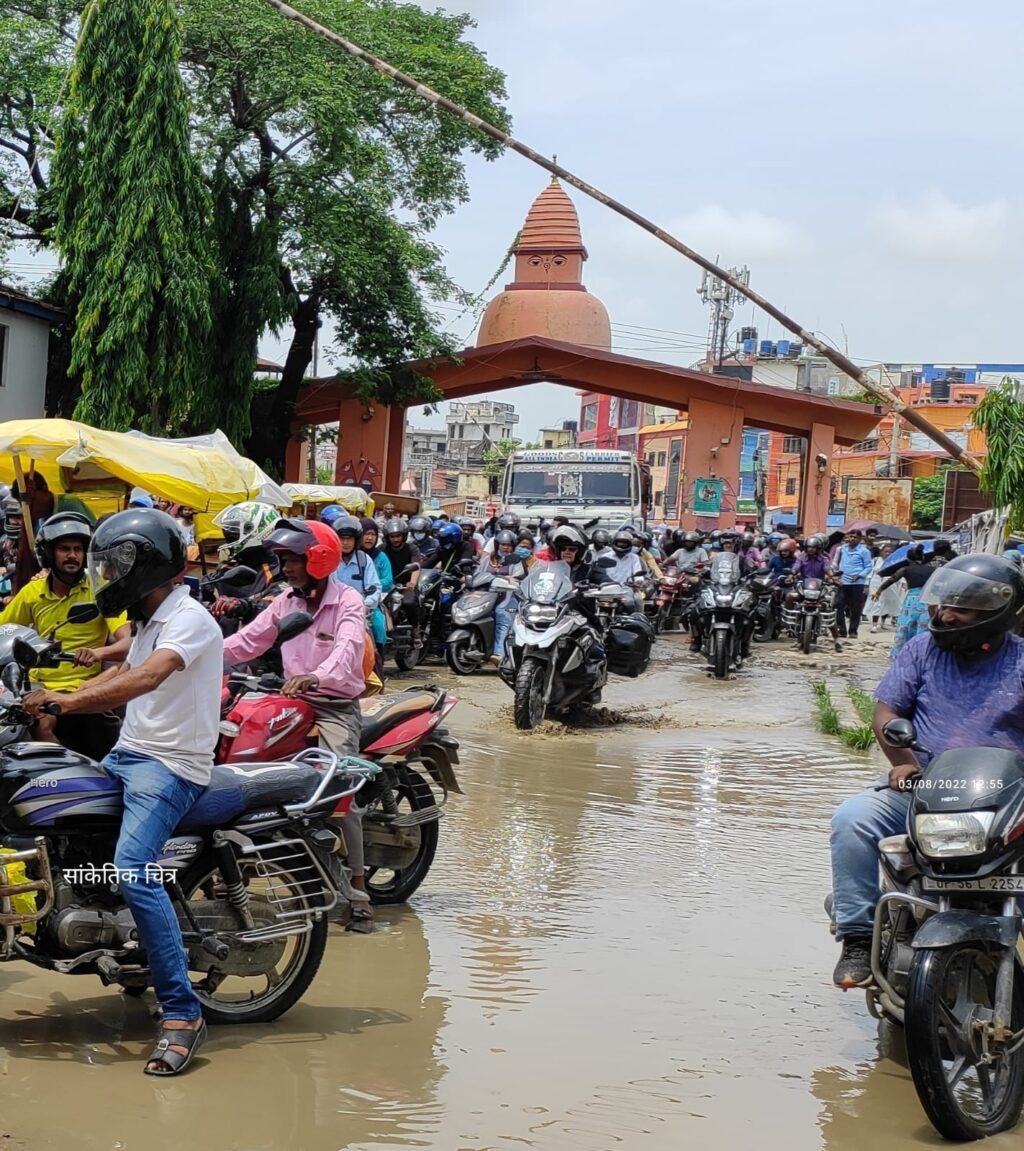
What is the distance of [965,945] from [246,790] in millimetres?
2175

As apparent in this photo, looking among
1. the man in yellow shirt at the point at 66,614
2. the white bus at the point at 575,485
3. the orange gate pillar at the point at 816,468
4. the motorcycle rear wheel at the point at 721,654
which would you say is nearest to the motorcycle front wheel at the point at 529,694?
the motorcycle rear wheel at the point at 721,654

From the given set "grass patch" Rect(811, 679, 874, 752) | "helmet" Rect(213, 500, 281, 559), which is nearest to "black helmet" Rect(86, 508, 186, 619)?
"helmet" Rect(213, 500, 281, 559)

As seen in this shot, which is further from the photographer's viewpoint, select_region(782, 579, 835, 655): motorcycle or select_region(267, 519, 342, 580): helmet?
select_region(782, 579, 835, 655): motorcycle

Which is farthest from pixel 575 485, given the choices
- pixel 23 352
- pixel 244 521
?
pixel 244 521

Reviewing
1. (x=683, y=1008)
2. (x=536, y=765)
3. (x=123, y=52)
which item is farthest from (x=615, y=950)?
(x=123, y=52)

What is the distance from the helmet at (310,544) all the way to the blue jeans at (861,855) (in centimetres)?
227

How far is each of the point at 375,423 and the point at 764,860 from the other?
1053 inches

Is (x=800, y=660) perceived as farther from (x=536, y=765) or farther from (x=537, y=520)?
(x=536, y=765)

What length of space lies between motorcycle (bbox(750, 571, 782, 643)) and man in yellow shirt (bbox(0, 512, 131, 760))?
14994 millimetres

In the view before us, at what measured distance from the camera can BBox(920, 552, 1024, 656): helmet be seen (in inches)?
181

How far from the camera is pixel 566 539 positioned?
11.8 metres

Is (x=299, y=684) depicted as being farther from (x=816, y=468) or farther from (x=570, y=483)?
(x=816, y=468)

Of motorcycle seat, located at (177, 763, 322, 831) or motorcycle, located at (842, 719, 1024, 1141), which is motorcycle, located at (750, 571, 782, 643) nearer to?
motorcycle seat, located at (177, 763, 322, 831)

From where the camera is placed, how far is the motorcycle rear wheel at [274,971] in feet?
15.5
